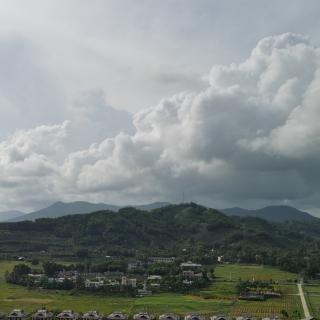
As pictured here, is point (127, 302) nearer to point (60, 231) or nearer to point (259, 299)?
point (259, 299)

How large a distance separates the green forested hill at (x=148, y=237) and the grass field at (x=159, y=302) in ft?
131

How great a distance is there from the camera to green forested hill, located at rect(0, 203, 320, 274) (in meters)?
130

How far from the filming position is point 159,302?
7075 centimetres

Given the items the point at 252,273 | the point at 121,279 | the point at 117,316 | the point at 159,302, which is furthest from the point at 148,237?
the point at 117,316

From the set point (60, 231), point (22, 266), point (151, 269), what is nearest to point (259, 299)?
point (151, 269)

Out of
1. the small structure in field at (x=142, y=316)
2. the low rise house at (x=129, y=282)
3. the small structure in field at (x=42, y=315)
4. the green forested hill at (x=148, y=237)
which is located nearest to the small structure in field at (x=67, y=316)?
the small structure in field at (x=42, y=315)

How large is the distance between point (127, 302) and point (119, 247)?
235 ft

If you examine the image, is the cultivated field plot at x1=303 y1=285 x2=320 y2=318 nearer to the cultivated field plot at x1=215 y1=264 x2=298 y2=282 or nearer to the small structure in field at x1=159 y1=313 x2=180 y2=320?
the cultivated field plot at x1=215 y1=264 x2=298 y2=282

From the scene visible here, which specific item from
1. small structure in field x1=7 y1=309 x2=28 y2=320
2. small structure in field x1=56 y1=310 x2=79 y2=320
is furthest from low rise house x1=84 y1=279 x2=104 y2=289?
small structure in field x1=7 y1=309 x2=28 y2=320

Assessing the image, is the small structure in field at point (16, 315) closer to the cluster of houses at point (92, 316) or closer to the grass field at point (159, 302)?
the cluster of houses at point (92, 316)

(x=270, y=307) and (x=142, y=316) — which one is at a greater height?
(x=270, y=307)

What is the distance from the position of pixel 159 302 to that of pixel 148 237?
8752cm

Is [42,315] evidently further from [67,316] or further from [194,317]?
[194,317]

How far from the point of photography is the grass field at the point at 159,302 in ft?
217
